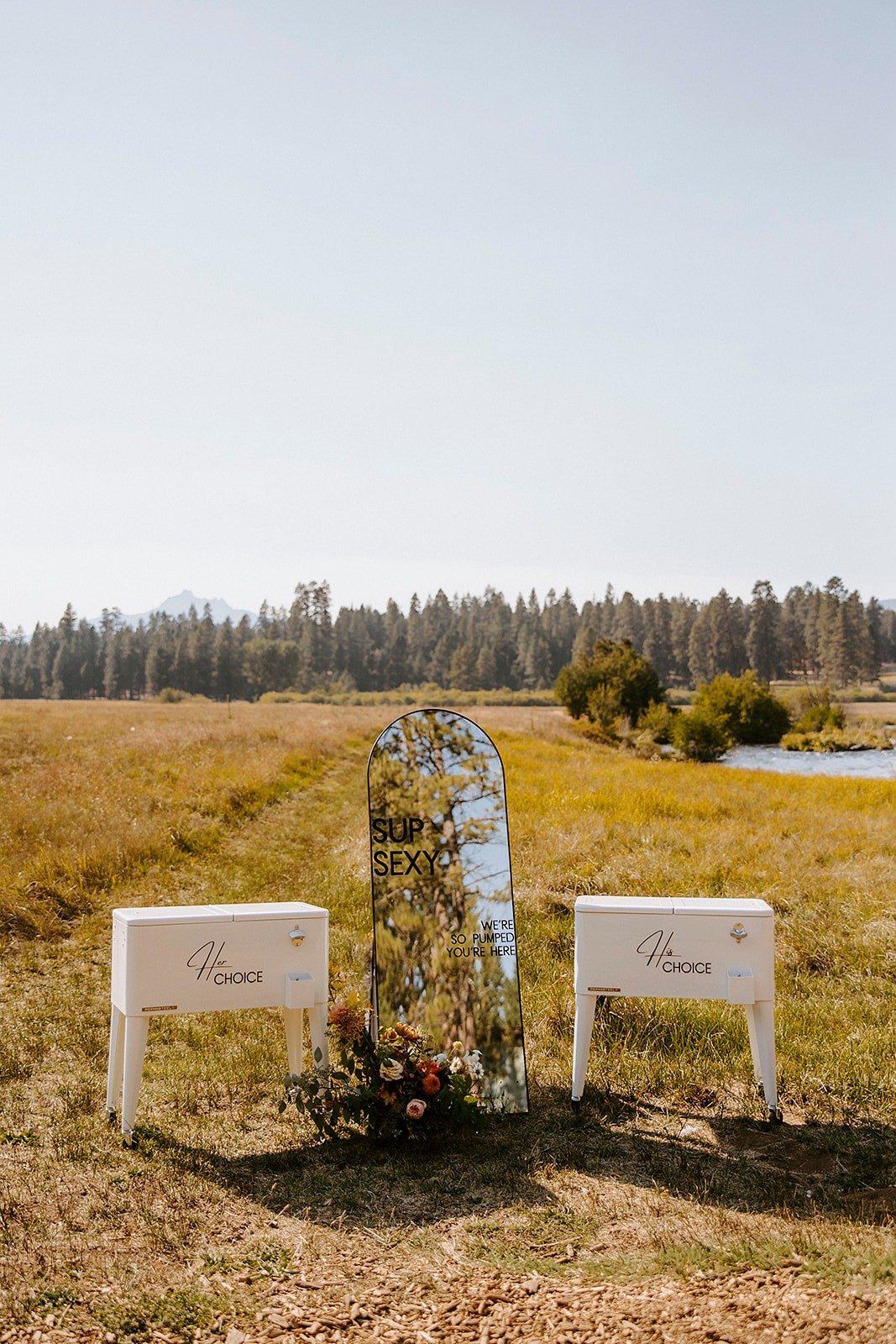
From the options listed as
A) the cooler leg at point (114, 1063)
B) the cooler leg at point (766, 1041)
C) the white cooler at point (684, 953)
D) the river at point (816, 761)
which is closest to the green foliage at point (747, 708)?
the river at point (816, 761)

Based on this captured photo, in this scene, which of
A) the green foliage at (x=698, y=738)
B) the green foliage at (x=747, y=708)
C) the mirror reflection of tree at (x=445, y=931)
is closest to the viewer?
the mirror reflection of tree at (x=445, y=931)

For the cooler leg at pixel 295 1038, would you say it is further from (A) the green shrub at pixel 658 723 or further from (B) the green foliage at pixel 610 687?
(B) the green foliage at pixel 610 687

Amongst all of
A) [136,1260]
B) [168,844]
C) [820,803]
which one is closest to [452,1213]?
[136,1260]

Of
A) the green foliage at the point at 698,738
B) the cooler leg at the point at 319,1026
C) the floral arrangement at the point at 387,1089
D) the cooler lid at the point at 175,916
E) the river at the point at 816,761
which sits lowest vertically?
the river at the point at 816,761

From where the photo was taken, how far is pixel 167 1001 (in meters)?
4.97

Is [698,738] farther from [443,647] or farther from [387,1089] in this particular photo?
[443,647]

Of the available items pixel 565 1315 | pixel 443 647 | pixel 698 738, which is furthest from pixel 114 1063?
pixel 443 647

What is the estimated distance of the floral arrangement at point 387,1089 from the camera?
4973 mm

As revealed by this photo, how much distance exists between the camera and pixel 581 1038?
539cm

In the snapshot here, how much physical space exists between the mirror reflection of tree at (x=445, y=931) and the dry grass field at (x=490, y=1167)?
504 millimetres

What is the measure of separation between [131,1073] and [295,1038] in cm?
87

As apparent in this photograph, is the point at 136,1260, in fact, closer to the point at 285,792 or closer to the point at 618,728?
the point at 285,792

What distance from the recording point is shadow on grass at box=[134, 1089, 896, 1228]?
427 cm

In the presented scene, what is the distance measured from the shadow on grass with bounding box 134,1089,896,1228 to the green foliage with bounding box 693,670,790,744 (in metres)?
59.3
